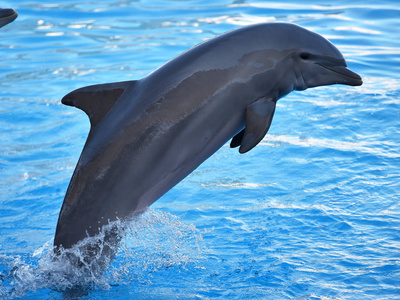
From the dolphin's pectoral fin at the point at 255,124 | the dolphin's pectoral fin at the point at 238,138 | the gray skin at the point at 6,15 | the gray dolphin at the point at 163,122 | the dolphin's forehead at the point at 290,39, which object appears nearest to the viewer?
the gray dolphin at the point at 163,122

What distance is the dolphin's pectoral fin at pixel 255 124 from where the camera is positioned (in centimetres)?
468

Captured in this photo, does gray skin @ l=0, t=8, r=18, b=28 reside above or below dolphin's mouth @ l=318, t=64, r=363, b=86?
above

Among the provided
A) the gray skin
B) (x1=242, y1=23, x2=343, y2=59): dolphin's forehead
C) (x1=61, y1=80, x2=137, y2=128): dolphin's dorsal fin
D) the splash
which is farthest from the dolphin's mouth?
the gray skin

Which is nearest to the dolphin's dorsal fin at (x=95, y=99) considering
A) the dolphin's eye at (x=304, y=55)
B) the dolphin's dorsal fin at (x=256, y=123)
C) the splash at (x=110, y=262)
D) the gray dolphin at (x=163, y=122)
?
the gray dolphin at (x=163, y=122)

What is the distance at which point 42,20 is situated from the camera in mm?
15367

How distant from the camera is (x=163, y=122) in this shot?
4.61 metres

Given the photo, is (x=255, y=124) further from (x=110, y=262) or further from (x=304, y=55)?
(x=110, y=262)

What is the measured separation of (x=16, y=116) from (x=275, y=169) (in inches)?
179

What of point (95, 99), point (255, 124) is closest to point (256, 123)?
point (255, 124)

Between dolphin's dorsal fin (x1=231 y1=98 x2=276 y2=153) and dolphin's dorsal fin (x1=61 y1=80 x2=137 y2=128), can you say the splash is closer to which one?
dolphin's dorsal fin (x1=61 y1=80 x2=137 y2=128)

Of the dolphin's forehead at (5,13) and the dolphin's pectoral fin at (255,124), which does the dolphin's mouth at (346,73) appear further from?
the dolphin's forehead at (5,13)

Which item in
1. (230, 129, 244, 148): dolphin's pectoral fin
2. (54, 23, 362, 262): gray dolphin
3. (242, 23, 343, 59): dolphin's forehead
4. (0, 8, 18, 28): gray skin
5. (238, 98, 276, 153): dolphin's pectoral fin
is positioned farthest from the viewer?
(0, 8, 18, 28): gray skin

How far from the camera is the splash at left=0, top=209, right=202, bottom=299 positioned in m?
4.75

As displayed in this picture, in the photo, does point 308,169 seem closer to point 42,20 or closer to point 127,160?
point 127,160
